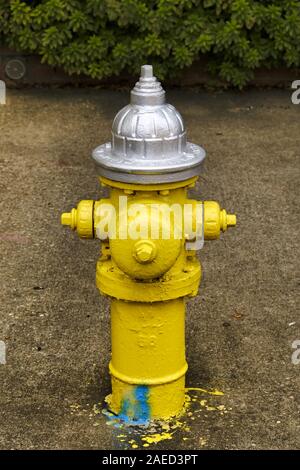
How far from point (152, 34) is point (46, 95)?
1184 mm

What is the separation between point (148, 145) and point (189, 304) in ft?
5.45

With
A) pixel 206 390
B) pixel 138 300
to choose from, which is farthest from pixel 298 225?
pixel 138 300

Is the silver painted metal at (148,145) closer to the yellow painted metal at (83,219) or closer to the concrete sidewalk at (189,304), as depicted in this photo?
the yellow painted metal at (83,219)

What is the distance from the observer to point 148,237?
321cm

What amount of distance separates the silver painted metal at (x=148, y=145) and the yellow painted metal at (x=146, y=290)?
0.06 m

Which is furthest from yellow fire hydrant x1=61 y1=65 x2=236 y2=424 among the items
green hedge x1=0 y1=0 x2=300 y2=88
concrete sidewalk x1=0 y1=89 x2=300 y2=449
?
green hedge x1=0 y1=0 x2=300 y2=88

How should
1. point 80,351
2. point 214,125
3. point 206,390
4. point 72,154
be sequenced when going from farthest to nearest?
1. point 214,125
2. point 72,154
3. point 80,351
4. point 206,390

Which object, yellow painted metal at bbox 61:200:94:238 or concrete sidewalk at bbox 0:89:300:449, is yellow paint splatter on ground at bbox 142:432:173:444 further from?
yellow painted metal at bbox 61:200:94:238

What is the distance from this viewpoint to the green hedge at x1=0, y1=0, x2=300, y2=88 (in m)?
7.89

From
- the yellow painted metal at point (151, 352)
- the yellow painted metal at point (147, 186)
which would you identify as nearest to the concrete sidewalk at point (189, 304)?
the yellow painted metal at point (151, 352)

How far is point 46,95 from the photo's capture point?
827 centimetres

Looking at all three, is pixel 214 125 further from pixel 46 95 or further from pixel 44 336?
pixel 44 336

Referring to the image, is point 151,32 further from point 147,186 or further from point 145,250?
point 145,250

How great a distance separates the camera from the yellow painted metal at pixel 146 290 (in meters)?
3.27
